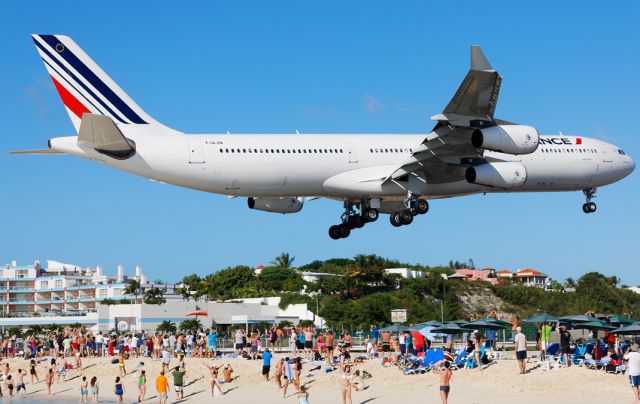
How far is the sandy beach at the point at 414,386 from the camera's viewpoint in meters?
33.3

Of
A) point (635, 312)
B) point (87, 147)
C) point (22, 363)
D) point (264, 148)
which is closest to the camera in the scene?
point (87, 147)

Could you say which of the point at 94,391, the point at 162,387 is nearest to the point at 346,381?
the point at 162,387

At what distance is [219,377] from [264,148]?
10185 mm

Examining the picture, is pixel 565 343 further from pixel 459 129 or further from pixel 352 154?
pixel 352 154

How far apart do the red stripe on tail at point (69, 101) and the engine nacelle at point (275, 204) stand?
9.58 meters

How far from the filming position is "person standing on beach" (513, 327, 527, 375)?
113 feet

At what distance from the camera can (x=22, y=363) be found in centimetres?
5509

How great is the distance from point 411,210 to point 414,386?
8996 mm

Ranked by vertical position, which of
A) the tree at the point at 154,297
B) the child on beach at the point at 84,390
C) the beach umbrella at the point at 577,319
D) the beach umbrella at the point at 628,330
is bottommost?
the child on beach at the point at 84,390

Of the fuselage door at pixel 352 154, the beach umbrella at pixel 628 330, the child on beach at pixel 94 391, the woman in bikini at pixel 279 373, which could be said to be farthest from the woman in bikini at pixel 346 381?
the child on beach at pixel 94 391

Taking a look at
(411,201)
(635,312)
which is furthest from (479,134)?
(635,312)

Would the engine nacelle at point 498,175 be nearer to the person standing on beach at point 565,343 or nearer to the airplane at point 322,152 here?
the airplane at point 322,152

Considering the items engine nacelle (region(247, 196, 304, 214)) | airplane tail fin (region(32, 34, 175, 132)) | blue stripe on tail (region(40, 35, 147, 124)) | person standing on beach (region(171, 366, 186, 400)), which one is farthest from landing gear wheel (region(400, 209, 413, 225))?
blue stripe on tail (region(40, 35, 147, 124))

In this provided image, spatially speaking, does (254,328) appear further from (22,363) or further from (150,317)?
(22,363)
